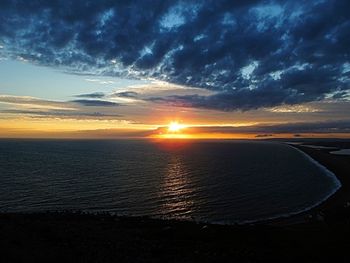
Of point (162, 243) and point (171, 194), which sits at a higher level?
point (162, 243)

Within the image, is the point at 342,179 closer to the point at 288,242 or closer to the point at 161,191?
the point at 161,191

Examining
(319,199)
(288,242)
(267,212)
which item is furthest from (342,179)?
(288,242)

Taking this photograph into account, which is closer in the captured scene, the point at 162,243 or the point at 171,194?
the point at 162,243

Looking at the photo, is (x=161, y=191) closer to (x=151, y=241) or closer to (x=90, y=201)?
(x=90, y=201)

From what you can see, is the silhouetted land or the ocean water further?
the ocean water

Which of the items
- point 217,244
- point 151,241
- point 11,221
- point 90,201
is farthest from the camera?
point 90,201

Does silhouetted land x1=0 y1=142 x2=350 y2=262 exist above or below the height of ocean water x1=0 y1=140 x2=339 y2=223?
above

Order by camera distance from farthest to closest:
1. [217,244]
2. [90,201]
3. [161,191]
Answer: [161,191]
[90,201]
[217,244]

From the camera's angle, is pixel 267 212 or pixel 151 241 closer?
pixel 151 241

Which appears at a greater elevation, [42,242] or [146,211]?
[42,242]
